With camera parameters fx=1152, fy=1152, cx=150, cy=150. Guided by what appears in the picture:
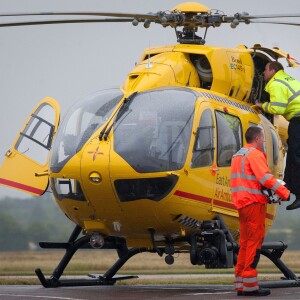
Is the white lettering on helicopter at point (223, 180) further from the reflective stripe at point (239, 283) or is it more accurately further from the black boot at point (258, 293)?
the black boot at point (258, 293)

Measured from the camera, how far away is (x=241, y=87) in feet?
48.2

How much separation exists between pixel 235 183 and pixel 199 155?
93cm

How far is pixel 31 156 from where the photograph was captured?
48.6 ft

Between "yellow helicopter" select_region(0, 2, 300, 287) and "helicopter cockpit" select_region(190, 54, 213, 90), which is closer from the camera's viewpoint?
"yellow helicopter" select_region(0, 2, 300, 287)

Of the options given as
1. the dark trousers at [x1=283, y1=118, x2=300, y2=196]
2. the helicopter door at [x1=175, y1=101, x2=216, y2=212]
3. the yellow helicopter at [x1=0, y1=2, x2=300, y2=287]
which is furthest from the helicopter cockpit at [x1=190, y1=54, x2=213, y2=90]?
the dark trousers at [x1=283, y1=118, x2=300, y2=196]

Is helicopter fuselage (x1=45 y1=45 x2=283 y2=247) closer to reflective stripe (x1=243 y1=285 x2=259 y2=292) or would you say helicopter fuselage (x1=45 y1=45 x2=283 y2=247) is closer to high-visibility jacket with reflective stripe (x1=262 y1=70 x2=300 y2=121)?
high-visibility jacket with reflective stripe (x1=262 y1=70 x2=300 y2=121)

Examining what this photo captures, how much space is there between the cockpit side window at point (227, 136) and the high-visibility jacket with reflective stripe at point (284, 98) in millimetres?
508

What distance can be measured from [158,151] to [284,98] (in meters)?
2.24

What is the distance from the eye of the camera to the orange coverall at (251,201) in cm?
1219

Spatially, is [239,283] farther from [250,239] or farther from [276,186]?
[276,186]

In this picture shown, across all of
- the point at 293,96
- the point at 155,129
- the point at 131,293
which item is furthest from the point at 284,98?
the point at 131,293

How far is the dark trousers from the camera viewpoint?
14.3m

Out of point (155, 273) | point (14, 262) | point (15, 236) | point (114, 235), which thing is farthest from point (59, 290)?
point (15, 236)

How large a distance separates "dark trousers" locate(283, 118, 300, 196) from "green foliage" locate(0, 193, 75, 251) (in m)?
10.5
